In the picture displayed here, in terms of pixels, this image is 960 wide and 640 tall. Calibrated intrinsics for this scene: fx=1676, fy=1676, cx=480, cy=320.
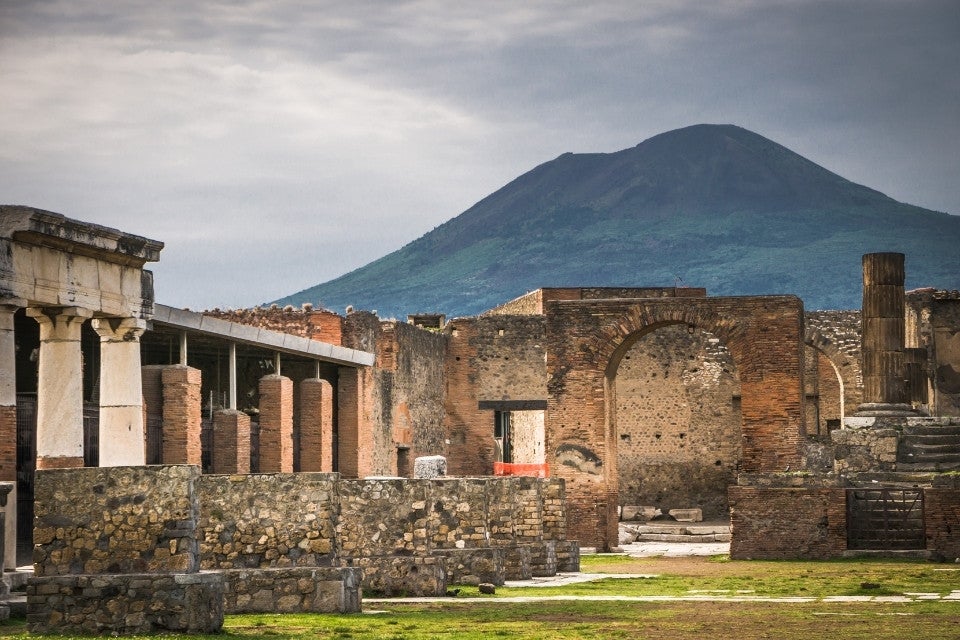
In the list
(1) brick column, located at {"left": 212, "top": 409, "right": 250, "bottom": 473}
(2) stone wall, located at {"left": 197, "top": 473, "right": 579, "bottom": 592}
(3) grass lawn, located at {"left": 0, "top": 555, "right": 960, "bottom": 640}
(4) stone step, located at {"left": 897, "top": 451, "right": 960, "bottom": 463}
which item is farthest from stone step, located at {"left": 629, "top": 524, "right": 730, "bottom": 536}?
(3) grass lawn, located at {"left": 0, "top": 555, "right": 960, "bottom": 640}

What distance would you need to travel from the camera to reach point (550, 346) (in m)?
32.1

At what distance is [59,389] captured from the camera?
2189cm

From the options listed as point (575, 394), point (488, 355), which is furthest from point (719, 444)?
point (575, 394)

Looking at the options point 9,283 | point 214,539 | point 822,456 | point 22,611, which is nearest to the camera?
point 22,611

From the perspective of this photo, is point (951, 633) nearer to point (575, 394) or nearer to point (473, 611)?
point (473, 611)

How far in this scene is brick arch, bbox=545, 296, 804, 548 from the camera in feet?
A: 100

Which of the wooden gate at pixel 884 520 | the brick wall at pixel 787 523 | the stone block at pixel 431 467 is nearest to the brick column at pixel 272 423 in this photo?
the stone block at pixel 431 467

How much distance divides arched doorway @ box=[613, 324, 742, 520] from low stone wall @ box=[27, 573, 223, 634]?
29.2m

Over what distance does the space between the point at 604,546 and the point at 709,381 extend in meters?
12.1

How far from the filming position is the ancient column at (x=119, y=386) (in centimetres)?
2366

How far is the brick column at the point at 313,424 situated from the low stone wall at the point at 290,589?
17922 millimetres

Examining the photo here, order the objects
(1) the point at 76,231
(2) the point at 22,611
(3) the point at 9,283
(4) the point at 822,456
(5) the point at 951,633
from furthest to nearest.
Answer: (4) the point at 822,456
(1) the point at 76,231
(3) the point at 9,283
(2) the point at 22,611
(5) the point at 951,633

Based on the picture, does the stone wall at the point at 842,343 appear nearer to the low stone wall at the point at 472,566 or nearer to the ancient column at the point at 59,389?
the low stone wall at the point at 472,566

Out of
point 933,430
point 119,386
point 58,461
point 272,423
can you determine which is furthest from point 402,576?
point 933,430
